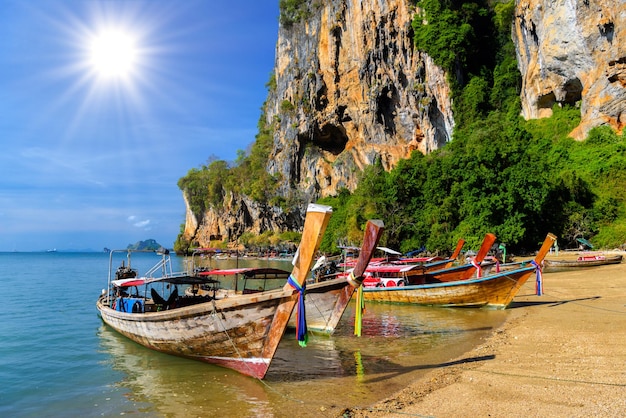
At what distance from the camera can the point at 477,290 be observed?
52.2 feet

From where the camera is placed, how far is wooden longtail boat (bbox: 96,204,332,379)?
7.59m

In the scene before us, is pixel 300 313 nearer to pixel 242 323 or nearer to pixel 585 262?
pixel 242 323

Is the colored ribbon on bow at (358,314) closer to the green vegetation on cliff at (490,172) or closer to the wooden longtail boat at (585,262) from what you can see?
the wooden longtail boat at (585,262)

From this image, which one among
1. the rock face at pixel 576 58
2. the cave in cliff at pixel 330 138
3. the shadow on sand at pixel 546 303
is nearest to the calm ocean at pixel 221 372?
the shadow on sand at pixel 546 303

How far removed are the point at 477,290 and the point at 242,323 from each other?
35.2 feet

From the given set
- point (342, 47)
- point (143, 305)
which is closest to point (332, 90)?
point (342, 47)

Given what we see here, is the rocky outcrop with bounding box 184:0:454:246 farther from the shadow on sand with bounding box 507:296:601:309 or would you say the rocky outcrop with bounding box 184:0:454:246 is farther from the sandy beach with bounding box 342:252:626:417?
the sandy beach with bounding box 342:252:626:417

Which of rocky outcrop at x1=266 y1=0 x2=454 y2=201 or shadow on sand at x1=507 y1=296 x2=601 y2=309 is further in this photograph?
rocky outcrop at x1=266 y1=0 x2=454 y2=201

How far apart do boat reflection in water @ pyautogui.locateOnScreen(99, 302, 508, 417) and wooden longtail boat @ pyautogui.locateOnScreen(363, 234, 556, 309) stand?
1899mm

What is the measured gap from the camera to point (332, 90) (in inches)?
2457

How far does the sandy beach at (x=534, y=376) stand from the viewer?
615cm

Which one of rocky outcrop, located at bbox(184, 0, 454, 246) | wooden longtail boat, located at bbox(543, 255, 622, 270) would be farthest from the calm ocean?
rocky outcrop, located at bbox(184, 0, 454, 246)

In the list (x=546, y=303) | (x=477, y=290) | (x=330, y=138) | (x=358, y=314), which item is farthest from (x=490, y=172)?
(x=330, y=138)

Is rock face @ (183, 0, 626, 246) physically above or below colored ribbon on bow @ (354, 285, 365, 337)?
above
